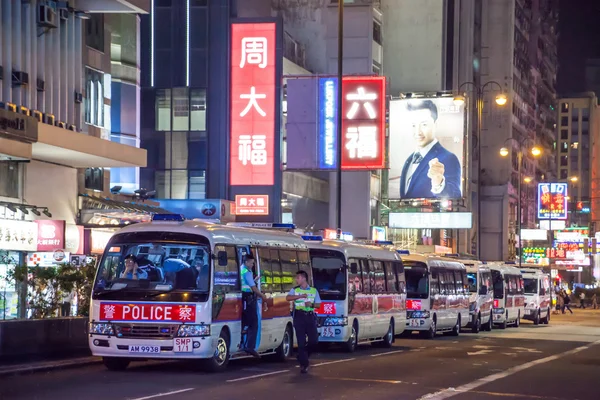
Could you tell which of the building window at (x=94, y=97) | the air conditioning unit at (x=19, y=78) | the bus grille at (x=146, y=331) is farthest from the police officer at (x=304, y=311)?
the building window at (x=94, y=97)

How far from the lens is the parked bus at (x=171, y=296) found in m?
19.4

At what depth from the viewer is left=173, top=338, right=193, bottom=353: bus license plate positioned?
19.3 metres

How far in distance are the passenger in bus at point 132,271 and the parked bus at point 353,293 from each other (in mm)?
7793

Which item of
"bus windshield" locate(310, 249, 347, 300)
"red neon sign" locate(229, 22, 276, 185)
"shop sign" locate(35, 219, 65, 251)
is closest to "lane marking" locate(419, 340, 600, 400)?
"bus windshield" locate(310, 249, 347, 300)

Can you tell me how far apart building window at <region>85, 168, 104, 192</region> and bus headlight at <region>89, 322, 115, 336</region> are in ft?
58.0

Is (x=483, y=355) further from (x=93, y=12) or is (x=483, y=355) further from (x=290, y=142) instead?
(x=290, y=142)

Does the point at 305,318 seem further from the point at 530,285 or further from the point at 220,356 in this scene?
the point at 530,285

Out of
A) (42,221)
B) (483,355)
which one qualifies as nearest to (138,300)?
(483,355)

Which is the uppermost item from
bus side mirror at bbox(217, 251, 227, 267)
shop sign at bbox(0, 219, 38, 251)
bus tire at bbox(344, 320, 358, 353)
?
shop sign at bbox(0, 219, 38, 251)

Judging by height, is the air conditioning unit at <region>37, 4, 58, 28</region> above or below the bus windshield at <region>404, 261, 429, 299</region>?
above

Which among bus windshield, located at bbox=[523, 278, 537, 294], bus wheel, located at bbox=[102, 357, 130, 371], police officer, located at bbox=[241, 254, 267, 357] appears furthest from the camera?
bus windshield, located at bbox=[523, 278, 537, 294]

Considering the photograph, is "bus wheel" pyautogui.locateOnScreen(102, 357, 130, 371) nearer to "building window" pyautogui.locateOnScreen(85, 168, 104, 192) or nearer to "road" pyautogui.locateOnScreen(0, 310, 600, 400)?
"road" pyautogui.locateOnScreen(0, 310, 600, 400)

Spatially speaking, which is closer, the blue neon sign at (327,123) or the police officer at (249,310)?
the police officer at (249,310)

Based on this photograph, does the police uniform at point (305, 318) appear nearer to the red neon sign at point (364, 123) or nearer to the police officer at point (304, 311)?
the police officer at point (304, 311)
